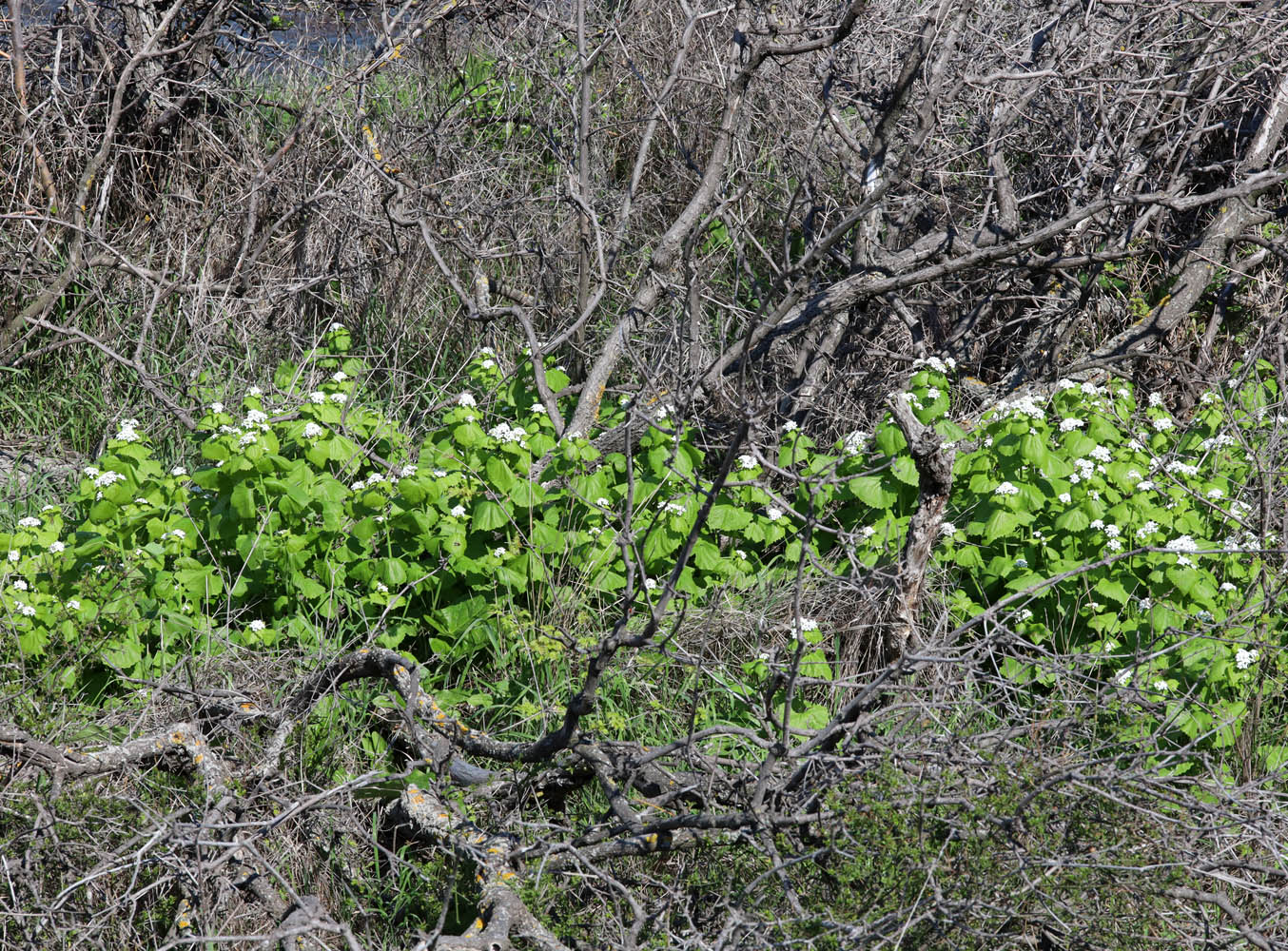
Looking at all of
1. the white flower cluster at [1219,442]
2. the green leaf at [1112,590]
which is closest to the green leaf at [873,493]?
the green leaf at [1112,590]

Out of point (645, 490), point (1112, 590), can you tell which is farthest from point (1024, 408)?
point (645, 490)

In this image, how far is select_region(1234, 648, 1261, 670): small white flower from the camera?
10.2 ft

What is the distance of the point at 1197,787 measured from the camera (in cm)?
299

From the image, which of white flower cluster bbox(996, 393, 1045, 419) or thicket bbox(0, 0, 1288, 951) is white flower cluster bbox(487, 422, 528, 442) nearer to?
thicket bbox(0, 0, 1288, 951)

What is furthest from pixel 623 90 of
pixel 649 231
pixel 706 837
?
pixel 706 837

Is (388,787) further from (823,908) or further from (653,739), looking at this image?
(823,908)

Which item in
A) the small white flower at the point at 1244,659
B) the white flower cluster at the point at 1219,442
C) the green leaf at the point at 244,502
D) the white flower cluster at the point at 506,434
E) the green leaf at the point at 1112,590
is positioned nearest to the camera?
the small white flower at the point at 1244,659

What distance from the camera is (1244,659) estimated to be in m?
3.12

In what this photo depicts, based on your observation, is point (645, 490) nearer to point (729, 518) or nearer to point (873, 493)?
point (729, 518)

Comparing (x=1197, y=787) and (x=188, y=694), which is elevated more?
(x=1197, y=787)

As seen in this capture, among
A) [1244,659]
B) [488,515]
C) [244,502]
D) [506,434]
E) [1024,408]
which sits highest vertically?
[1024,408]

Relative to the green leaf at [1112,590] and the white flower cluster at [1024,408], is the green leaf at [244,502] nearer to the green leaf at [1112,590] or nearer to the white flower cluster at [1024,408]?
the white flower cluster at [1024,408]

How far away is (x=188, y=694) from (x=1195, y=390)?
3888 mm

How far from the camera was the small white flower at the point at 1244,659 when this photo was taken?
3.12 meters
